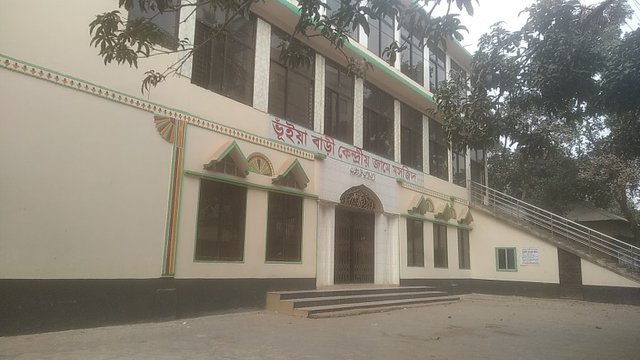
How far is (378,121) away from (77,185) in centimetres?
1006

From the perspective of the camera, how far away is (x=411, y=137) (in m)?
17.1

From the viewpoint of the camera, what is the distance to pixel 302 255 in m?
11.5

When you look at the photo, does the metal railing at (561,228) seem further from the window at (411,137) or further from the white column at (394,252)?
the white column at (394,252)

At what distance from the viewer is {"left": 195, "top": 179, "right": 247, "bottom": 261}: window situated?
9234mm

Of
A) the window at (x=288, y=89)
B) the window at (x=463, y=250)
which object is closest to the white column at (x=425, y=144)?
the window at (x=463, y=250)

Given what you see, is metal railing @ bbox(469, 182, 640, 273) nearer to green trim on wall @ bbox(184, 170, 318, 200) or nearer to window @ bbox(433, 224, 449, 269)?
window @ bbox(433, 224, 449, 269)

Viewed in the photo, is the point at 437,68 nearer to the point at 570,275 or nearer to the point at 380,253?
the point at 380,253

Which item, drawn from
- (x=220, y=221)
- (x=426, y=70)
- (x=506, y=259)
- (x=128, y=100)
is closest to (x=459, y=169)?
(x=506, y=259)

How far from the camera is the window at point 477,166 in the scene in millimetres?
21197

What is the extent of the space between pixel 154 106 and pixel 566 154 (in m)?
19.7

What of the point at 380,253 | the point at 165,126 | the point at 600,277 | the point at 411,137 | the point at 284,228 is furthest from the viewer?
the point at 411,137

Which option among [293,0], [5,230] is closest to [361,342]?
[5,230]

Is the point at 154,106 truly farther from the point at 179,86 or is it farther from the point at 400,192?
the point at 400,192

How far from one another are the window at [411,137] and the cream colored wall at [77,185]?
9.73 meters
